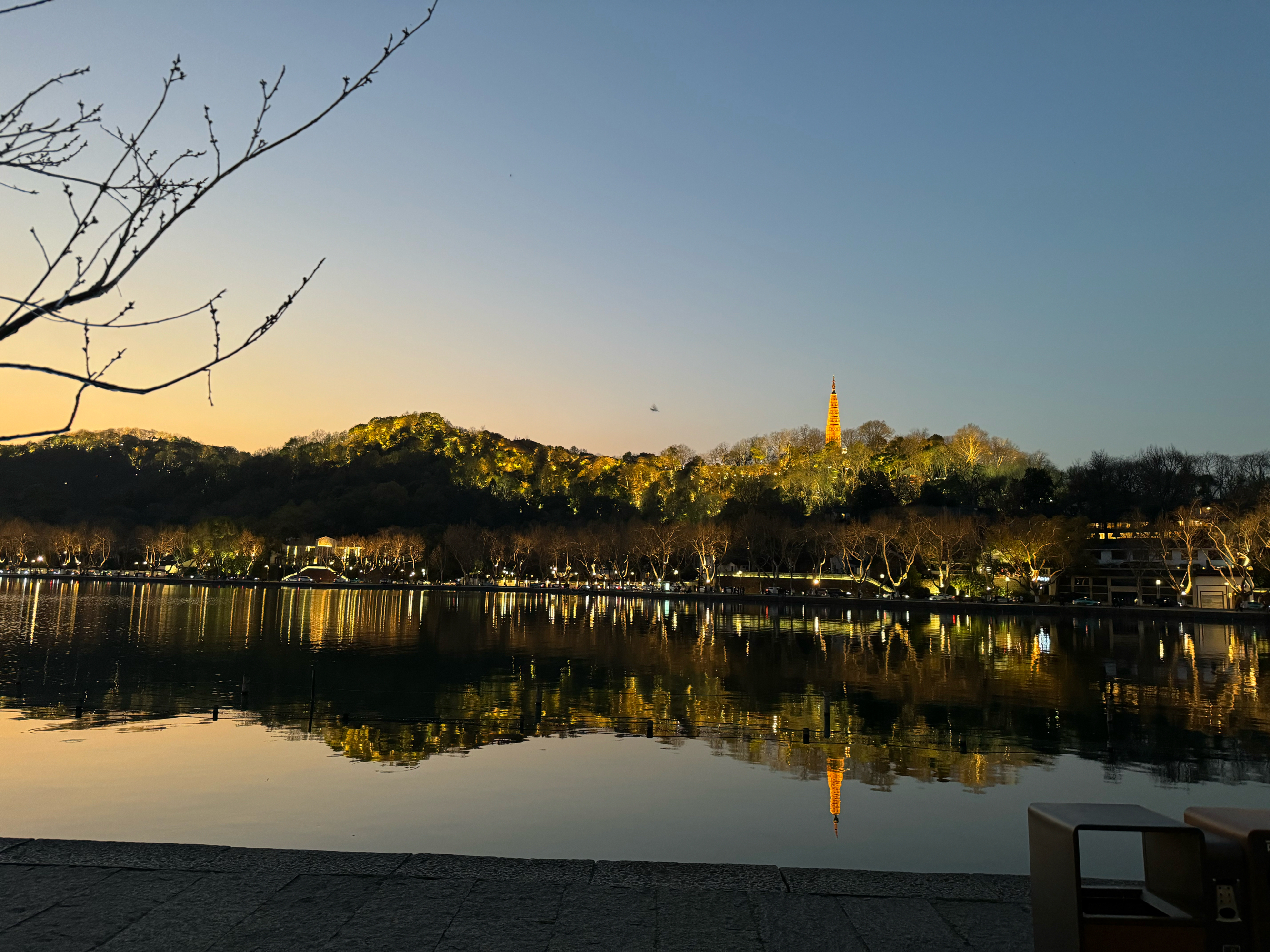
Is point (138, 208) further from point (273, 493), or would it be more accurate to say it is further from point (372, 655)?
point (273, 493)

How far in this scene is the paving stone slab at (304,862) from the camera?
695cm

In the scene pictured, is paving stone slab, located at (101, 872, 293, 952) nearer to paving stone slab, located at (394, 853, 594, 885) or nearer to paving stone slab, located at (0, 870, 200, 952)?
paving stone slab, located at (0, 870, 200, 952)

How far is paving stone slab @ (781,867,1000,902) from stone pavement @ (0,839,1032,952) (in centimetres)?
2

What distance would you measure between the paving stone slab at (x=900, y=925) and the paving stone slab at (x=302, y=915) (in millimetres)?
3557

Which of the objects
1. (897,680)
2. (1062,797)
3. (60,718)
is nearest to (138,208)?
(1062,797)

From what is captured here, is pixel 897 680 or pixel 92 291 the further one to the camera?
pixel 897 680

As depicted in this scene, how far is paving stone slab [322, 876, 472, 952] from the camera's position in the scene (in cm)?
567

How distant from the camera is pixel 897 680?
32.6m

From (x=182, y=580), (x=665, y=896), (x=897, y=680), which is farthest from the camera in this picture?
(x=182, y=580)

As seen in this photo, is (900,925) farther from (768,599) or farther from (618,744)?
(768,599)

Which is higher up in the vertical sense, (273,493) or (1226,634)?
(273,493)

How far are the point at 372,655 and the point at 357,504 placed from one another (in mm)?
142256

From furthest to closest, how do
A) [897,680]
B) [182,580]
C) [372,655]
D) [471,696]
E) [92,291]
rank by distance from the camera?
[182,580] → [372,655] → [897,680] → [471,696] → [92,291]

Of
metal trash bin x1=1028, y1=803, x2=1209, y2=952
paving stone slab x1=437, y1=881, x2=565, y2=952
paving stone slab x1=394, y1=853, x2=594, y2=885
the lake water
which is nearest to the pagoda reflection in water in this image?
the lake water
